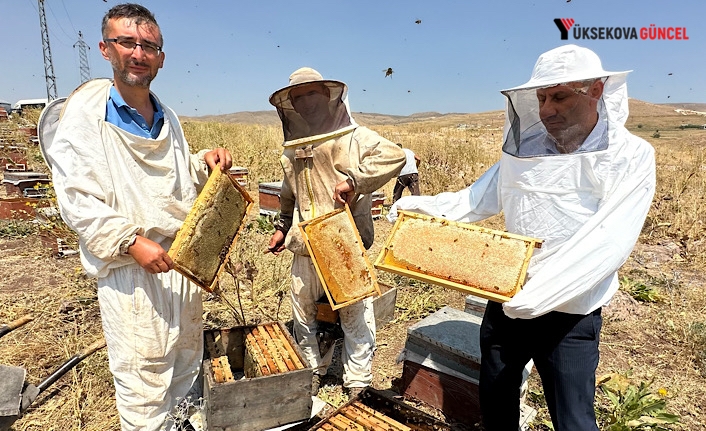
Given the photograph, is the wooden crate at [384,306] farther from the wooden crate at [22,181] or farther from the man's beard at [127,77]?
the wooden crate at [22,181]

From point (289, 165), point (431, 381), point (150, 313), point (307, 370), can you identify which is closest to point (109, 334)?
point (150, 313)

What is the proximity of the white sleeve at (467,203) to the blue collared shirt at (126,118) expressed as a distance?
5.37ft

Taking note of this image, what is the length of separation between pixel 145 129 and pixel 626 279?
6.64 m

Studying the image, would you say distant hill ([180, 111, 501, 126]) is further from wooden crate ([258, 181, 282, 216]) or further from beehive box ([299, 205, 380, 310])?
beehive box ([299, 205, 380, 310])

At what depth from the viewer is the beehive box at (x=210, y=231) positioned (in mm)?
2307

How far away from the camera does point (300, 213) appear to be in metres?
3.29

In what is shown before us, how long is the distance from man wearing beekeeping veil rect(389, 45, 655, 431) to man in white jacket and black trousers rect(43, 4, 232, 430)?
78.1 inches

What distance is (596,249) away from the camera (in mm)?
1901

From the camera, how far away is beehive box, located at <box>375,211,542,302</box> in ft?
6.96

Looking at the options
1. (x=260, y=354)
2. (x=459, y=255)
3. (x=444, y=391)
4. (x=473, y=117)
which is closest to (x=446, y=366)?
(x=444, y=391)

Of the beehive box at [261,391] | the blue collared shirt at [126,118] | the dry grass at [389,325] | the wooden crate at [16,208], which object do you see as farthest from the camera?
the wooden crate at [16,208]

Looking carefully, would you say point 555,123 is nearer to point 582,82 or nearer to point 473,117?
point 582,82

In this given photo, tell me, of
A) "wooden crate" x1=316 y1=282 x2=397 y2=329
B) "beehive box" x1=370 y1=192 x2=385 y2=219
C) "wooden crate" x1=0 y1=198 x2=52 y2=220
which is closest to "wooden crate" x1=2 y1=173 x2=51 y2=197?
"wooden crate" x1=0 y1=198 x2=52 y2=220

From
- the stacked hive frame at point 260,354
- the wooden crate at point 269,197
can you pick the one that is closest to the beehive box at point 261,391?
the stacked hive frame at point 260,354
